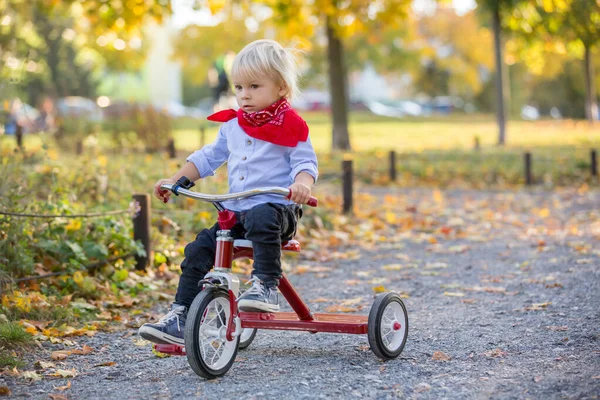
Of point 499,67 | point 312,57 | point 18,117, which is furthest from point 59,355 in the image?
point 312,57

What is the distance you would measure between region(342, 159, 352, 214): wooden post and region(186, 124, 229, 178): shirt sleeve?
19.0 feet

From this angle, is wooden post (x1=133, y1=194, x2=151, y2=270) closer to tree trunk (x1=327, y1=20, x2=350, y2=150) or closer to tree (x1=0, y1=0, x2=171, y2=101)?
tree (x1=0, y1=0, x2=171, y2=101)

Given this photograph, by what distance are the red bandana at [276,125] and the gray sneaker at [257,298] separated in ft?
2.17

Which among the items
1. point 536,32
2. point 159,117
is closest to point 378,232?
point 159,117

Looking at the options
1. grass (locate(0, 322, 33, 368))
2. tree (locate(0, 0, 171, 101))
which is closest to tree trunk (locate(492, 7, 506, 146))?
tree (locate(0, 0, 171, 101))

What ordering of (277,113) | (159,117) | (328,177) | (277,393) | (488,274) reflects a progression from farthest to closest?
(159,117), (328,177), (488,274), (277,113), (277,393)

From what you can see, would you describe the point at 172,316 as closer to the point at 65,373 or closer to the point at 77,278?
the point at 65,373

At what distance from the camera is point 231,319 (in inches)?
161

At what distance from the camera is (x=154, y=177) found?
9391 millimetres

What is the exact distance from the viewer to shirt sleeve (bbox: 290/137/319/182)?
13.3 feet

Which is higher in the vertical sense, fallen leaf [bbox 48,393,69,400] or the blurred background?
the blurred background

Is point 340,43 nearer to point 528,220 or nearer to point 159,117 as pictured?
point 159,117

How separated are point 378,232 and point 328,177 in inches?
47.0

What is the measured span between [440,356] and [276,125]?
1465mm
